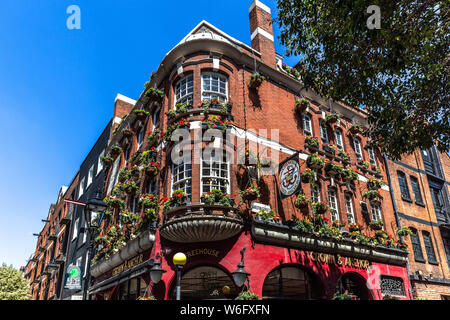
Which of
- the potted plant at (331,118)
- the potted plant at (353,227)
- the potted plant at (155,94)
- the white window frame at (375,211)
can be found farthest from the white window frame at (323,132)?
the potted plant at (155,94)

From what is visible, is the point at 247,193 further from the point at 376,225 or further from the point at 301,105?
the point at 376,225

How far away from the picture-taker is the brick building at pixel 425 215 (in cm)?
2008

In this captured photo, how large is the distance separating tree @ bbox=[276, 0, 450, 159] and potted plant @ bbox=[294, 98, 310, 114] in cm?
604

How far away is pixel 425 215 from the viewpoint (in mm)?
22812

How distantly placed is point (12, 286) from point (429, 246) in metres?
43.2

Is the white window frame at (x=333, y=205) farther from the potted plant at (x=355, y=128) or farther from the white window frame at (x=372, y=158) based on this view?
the white window frame at (x=372, y=158)

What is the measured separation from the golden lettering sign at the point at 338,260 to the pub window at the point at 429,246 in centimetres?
656

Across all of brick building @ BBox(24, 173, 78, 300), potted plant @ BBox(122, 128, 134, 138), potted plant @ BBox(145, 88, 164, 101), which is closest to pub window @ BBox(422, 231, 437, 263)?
potted plant @ BBox(145, 88, 164, 101)

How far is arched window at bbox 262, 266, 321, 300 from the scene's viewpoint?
14664mm

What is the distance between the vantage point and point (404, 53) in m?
9.65

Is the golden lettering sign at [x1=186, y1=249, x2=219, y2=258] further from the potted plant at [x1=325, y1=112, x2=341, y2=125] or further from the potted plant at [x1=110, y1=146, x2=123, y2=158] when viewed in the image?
the potted plant at [x1=110, y1=146, x2=123, y2=158]
